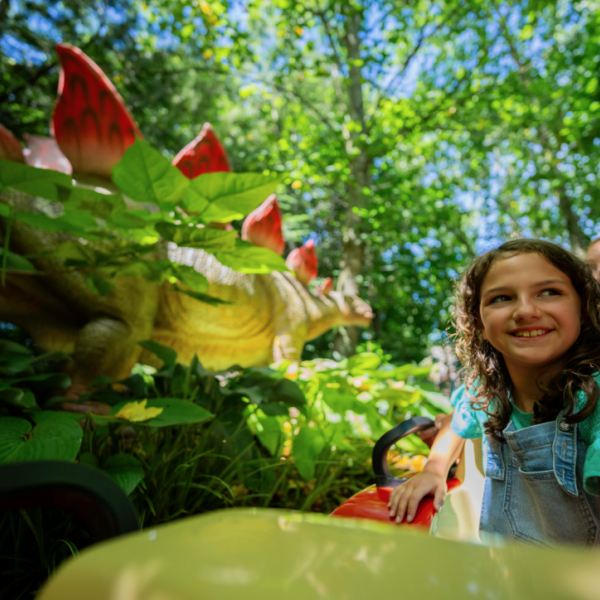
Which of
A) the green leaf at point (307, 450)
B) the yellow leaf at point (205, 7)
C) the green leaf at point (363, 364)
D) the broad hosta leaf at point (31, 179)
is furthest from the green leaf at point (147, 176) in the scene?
the yellow leaf at point (205, 7)

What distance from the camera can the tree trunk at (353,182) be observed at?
389cm

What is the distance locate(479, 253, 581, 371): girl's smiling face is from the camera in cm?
82

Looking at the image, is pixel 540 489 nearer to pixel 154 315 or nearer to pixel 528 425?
pixel 528 425

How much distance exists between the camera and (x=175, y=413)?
877 millimetres

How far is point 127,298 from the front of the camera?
1.54m

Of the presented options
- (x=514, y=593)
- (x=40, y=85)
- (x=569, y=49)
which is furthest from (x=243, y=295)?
(x=569, y=49)

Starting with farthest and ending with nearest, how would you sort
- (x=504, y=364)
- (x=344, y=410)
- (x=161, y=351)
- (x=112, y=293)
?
(x=344, y=410) < (x=112, y=293) < (x=161, y=351) < (x=504, y=364)

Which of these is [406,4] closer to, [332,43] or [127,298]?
[332,43]

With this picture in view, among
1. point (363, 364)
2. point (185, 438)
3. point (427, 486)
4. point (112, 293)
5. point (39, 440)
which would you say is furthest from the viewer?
point (363, 364)

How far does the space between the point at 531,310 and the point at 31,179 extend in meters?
0.95

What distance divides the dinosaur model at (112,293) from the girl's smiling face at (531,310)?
2.47ft

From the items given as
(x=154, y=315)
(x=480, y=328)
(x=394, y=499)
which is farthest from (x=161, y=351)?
(x=480, y=328)

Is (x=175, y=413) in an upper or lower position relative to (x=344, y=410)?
upper

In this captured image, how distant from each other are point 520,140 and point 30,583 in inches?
279
